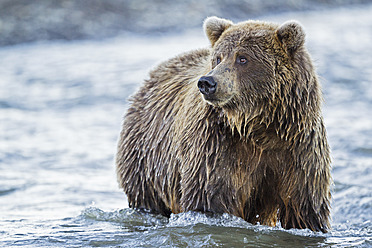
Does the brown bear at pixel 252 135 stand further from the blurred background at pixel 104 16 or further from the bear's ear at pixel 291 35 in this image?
the blurred background at pixel 104 16

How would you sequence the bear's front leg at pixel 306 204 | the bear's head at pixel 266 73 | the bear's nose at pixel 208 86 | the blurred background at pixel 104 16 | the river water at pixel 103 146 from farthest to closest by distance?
the blurred background at pixel 104 16 → the river water at pixel 103 146 → the bear's front leg at pixel 306 204 → the bear's head at pixel 266 73 → the bear's nose at pixel 208 86

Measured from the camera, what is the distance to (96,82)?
620 inches

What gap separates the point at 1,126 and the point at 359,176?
6638 mm

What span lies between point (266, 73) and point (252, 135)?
1.94 feet

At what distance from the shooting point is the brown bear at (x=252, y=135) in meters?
5.56

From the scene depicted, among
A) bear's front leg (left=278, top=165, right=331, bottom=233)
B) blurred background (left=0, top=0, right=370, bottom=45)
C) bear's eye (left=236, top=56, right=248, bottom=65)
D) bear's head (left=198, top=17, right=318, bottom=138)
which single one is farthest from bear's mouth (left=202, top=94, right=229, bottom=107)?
blurred background (left=0, top=0, right=370, bottom=45)

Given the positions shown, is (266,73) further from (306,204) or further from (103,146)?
(103,146)

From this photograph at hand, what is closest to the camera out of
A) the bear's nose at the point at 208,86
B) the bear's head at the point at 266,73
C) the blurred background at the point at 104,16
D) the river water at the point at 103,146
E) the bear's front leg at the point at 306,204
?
the bear's nose at the point at 208,86

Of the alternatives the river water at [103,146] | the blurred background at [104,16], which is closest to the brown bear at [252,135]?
the river water at [103,146]

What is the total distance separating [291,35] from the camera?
5.57m

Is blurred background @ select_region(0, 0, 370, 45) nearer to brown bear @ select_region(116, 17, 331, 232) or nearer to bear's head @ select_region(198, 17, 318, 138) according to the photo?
brown bear @ select_region(116, 17, 331, 232)

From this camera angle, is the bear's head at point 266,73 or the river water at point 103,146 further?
the river water at point 103,146

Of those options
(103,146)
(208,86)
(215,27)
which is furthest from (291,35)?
(103,146)

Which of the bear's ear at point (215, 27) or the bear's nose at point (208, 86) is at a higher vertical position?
the bear's ear at point (215, 27)
